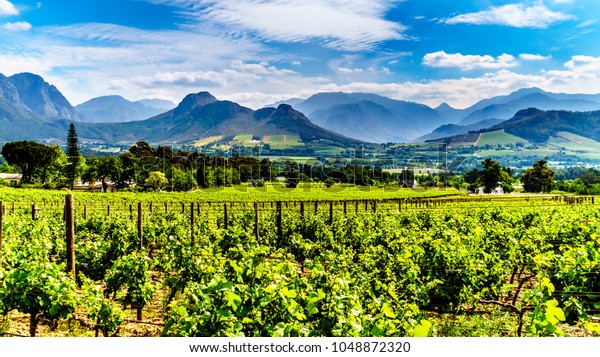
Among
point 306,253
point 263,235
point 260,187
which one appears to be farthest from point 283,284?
point 260,187

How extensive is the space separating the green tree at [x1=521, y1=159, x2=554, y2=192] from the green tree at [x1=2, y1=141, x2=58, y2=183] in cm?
5983

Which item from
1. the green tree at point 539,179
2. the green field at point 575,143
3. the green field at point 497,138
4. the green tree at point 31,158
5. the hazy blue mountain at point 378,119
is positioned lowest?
the green tree at point 539,179

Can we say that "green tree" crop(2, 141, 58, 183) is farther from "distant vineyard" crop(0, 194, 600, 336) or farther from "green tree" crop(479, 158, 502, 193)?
"green tree" crop(479, 158, 502, 193)

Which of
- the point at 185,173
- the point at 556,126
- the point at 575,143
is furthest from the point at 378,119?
the point at 185,173

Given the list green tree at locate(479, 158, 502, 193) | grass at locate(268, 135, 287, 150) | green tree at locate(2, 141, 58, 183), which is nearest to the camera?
green tree at locate(2, 141, 58, 183)

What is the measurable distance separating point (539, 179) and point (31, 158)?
61.7 m

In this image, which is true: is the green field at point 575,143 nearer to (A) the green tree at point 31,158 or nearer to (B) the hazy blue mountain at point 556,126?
(B) the hazy blue mountain at point 556,126

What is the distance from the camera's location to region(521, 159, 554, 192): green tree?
57250 millimetres

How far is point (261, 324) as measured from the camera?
320cm

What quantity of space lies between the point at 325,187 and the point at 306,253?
50.9 m

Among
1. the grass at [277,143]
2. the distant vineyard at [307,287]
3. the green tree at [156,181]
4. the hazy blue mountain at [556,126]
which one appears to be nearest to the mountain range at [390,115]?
the hazy blue mountain at [556,126]

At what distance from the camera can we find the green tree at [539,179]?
57250 millimetres

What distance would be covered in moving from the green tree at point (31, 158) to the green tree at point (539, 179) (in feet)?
196

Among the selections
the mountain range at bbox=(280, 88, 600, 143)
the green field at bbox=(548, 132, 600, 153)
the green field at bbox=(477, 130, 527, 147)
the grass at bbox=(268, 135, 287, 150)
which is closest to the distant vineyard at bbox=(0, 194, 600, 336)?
the green field at bbox=(548, 132, 600, 153)
